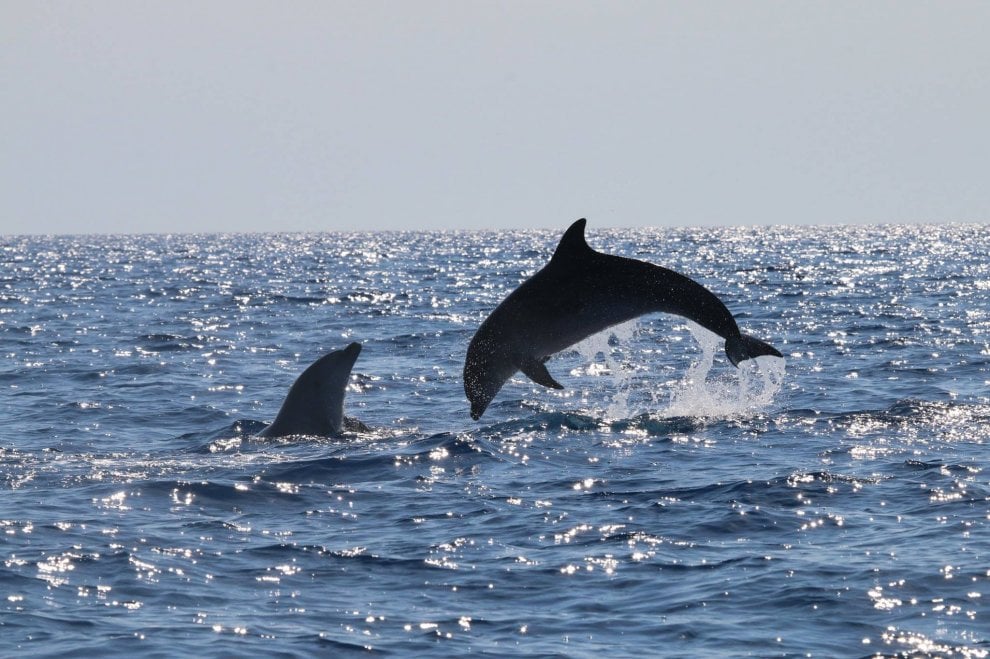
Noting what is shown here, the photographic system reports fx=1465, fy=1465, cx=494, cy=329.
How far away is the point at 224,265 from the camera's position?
79625 millimetres

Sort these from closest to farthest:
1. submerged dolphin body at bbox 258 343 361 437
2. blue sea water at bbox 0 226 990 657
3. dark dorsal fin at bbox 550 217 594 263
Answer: blue sea water at bbox 0 226 990 657 → dark dorsal fin at bbox 550 217 594 263 → submerged dolphin body at bbox 258 343 361 437

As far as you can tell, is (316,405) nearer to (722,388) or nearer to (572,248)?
(572,248)

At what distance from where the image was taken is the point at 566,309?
13.5 m

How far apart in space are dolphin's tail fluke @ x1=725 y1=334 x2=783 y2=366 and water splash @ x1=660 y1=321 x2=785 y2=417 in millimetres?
1735

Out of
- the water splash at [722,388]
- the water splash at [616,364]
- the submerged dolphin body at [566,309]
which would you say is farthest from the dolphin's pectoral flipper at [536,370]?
the water splash at [722,388]

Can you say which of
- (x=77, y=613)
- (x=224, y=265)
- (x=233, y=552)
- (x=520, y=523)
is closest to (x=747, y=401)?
(x=520, y=523)

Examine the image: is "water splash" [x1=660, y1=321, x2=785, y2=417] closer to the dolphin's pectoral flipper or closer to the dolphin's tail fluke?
the dolphin's tail fluke

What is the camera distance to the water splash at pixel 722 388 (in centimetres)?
1777

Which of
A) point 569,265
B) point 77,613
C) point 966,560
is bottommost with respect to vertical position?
point 77,613

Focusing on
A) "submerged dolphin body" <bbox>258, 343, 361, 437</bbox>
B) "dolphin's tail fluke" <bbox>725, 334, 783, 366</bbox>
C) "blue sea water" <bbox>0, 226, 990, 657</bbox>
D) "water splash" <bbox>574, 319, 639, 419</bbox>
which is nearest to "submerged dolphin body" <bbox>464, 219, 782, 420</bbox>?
"dolphin's tail fluke" <bbox>725, 334, 783, 366</bbox>

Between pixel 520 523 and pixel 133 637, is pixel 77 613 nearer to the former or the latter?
pixel 133 637

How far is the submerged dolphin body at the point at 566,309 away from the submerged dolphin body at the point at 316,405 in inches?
92.2

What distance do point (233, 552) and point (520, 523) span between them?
2.29 meters

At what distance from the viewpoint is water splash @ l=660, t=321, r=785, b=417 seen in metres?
17.8
